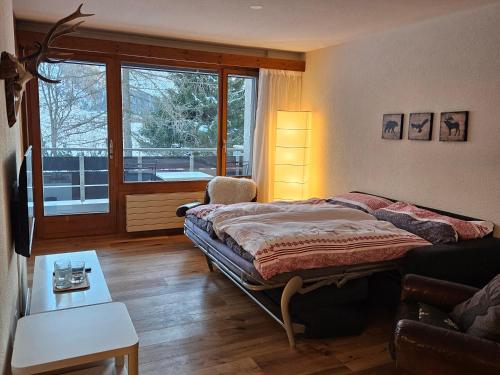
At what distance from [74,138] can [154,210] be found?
126 cm

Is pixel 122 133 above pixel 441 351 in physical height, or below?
above

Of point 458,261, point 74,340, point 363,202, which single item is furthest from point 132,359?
point 363,202

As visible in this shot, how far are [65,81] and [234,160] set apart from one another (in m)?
2.30

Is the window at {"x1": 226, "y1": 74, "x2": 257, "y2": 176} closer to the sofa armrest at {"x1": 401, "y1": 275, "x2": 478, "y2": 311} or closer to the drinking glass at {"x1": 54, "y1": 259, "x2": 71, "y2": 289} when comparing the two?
the drinking glass at {"x1": 54, "y1": 259, "x2": 71, "y2": 289}

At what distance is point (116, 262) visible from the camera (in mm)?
4199

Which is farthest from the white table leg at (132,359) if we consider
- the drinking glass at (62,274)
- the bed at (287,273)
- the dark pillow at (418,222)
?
the dark pillow at (418,222)

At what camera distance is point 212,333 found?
2838mm

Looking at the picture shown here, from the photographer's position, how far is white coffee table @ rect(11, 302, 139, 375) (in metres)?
1.56

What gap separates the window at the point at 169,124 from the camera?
507 centimetres

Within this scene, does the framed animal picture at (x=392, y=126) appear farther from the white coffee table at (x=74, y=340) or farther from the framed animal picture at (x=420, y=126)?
the white coffee table at (x=74, y=340)

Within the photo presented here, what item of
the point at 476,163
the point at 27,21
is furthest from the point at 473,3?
the point at 27,21

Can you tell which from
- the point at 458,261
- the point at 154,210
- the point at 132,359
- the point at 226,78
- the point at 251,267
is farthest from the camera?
the point at 226,78

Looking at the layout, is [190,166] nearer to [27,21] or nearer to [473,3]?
[27,21]

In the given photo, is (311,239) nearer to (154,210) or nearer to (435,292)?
(435,292)
